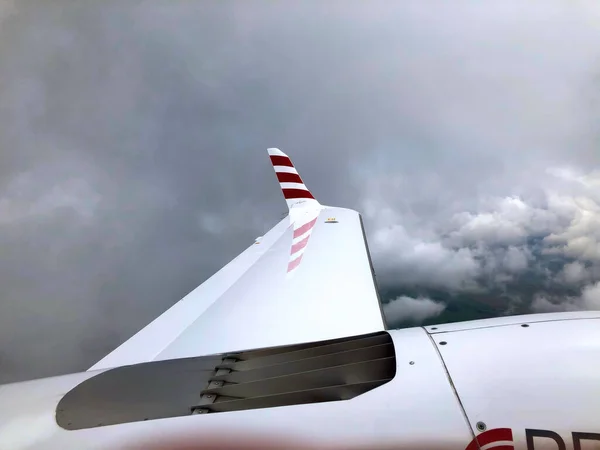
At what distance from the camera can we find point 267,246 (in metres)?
6.71

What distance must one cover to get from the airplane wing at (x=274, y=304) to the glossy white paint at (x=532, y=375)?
56.8 inches

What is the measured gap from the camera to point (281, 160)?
30.1 feet

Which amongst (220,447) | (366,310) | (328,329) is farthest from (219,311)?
(220,447)

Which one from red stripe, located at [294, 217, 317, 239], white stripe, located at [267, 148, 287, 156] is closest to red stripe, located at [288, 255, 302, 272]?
red stripe, located at [294, 217, 317, 239]

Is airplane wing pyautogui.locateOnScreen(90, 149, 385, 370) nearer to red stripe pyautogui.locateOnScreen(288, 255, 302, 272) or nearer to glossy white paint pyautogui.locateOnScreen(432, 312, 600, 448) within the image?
red stripe pyautogui.locateOnScreen(288, 255, 302, 272)

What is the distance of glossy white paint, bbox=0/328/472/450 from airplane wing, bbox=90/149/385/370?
41.2 inches

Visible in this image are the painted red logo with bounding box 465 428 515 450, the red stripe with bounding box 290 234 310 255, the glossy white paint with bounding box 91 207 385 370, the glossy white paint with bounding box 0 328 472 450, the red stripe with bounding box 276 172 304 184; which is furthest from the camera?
the red stripe with bounding box 276 172 304 184

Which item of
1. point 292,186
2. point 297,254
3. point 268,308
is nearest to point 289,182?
point 292,186

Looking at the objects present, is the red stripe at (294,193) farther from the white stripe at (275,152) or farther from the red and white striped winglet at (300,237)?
the white stripe at (275,152)

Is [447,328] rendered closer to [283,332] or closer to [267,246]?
[283,332]

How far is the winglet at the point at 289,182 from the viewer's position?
9.18 m

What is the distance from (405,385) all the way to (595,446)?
1017 mm

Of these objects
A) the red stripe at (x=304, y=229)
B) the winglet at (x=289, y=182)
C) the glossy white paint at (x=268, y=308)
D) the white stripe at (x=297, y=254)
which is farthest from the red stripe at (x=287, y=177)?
the white stripe at (x=297, y=254)

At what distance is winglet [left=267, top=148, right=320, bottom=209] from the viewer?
361 inches
